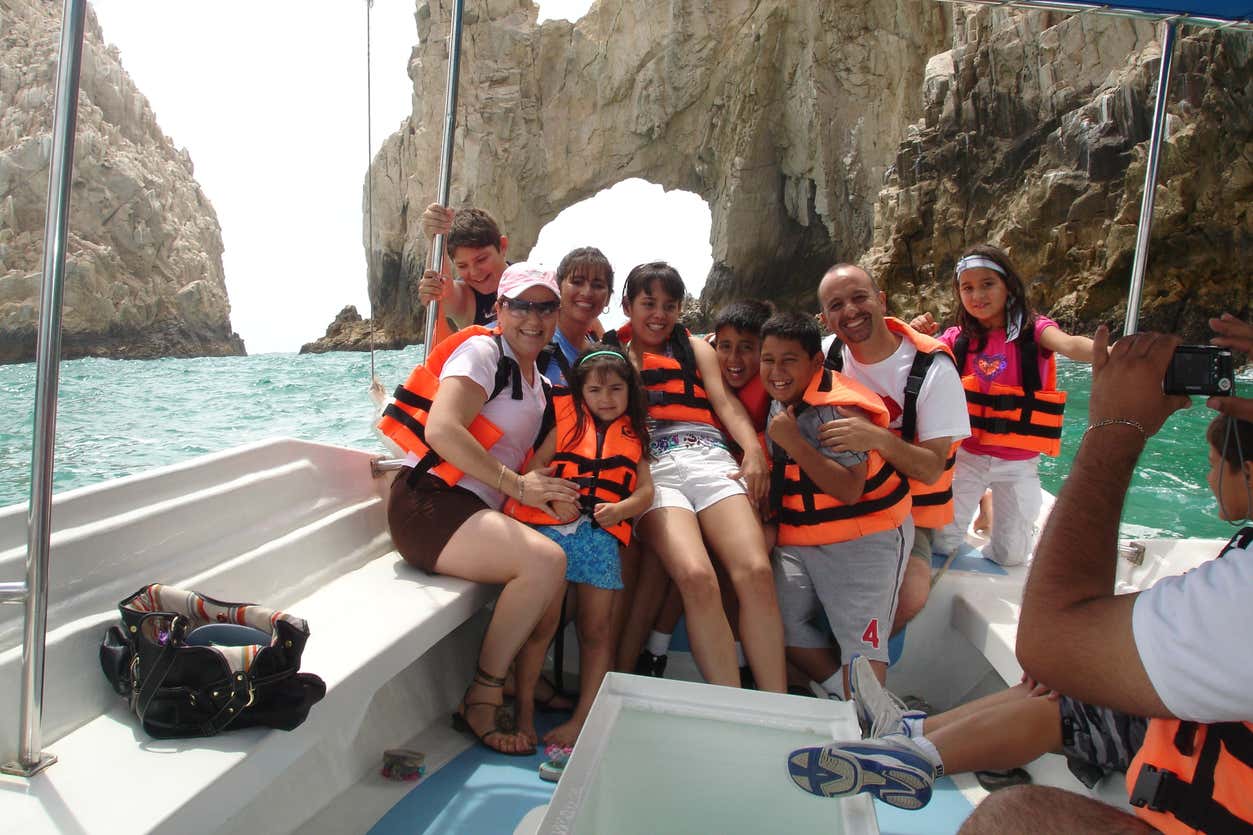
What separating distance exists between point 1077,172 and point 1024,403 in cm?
1471

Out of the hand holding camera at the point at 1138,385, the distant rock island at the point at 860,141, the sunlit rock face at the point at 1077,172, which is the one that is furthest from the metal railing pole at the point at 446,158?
the sunlit rock face at the point at 1077,172

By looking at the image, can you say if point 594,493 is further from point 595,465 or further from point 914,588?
point 914,588

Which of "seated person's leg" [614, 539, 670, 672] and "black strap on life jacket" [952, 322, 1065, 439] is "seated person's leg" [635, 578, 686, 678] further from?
"black strap on life jacket" [952, 322, 1065, 439]

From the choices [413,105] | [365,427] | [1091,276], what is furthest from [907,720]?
[413,105]

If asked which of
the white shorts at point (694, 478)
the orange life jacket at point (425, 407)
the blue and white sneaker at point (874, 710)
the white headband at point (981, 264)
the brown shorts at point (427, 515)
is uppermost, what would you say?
the white headband at point (981, 264)

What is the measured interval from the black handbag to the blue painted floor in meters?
0.46

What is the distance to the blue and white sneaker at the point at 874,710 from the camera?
144 cm

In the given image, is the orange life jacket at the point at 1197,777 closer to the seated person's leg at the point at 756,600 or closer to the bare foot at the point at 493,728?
the seated person's leg at the point at 756,600

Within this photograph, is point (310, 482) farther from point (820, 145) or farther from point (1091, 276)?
point (820, 145)

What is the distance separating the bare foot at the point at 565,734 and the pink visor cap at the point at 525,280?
107 centimetres

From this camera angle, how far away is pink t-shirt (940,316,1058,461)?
8.09 feet

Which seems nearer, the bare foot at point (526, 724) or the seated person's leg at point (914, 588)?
the bare foot at point (526, 724)

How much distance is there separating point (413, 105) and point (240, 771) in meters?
30.0

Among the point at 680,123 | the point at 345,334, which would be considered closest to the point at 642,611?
the point at 680,123
